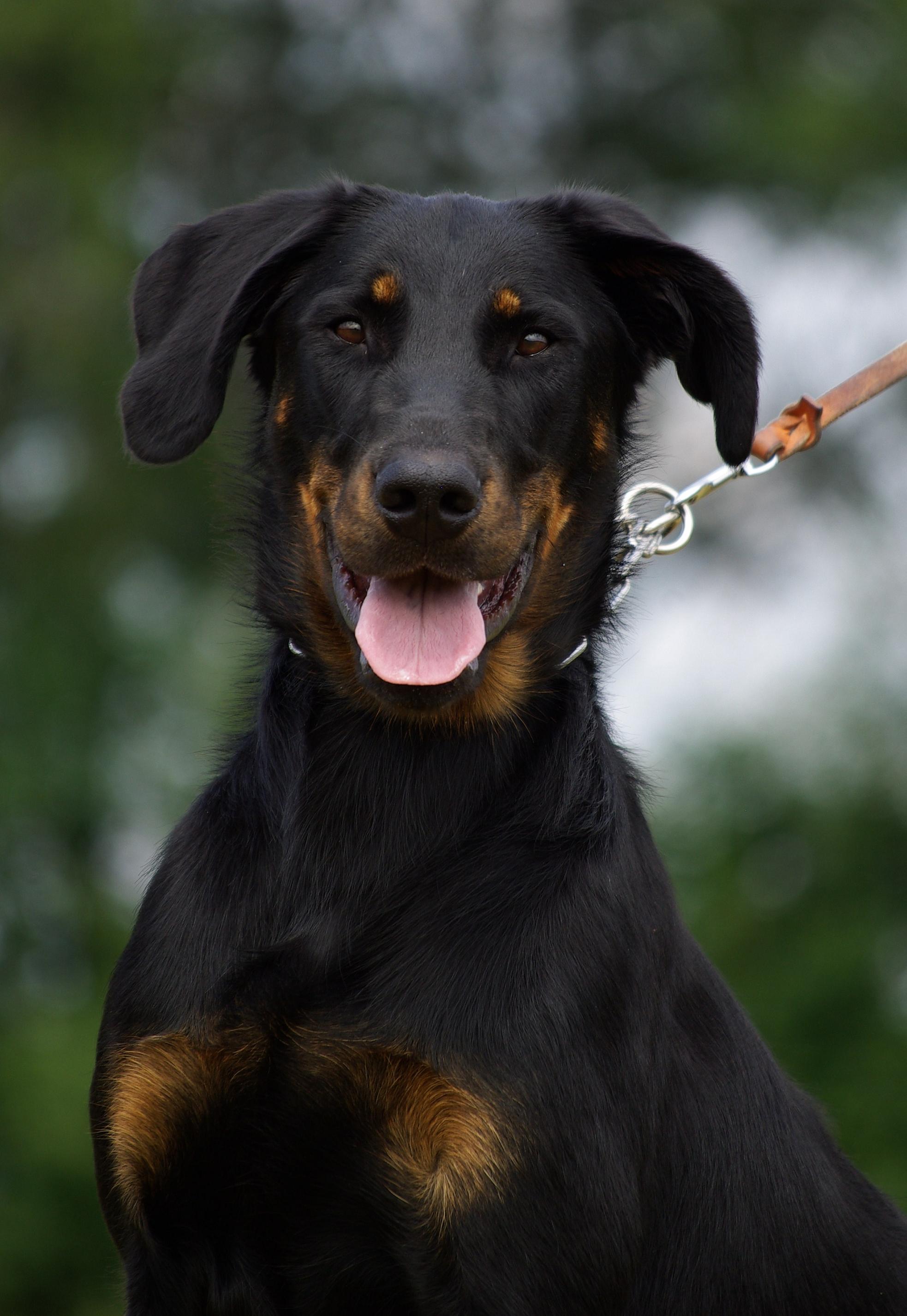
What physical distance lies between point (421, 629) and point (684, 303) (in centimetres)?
Result: 101

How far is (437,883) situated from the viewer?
338 cm

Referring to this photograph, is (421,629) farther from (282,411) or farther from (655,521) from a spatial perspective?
(655,521)

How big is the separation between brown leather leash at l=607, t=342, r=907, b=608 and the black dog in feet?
0.49

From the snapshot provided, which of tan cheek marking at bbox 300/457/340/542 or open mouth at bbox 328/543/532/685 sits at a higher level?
tan cheek marking at bbox 300/457/340/542

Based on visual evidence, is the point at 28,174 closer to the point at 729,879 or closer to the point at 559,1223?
the point at 729,879

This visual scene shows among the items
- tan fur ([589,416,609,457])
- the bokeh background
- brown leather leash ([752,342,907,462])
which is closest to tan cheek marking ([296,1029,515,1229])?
tan fur ([589,416,609,457])

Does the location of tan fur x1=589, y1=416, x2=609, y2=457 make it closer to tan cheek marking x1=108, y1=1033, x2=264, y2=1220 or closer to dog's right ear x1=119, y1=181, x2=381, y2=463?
dog's right ear x1=119, y1=181, x2=381, y2=463

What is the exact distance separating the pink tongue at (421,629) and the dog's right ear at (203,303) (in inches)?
21.4

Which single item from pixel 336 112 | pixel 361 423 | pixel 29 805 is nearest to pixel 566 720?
pixel 361 423

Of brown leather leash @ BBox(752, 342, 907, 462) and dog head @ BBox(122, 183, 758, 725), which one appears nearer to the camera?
dog head @ BBox(122, 183, 758, 725)

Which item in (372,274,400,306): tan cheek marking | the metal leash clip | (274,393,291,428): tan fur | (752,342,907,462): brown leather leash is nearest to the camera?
(372,274,400,306): tan cheek marking

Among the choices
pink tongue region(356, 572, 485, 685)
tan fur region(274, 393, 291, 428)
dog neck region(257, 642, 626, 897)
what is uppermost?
tan fur region(274, 393, 291, 428)

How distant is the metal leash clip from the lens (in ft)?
12.8

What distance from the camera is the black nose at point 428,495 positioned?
318cm
